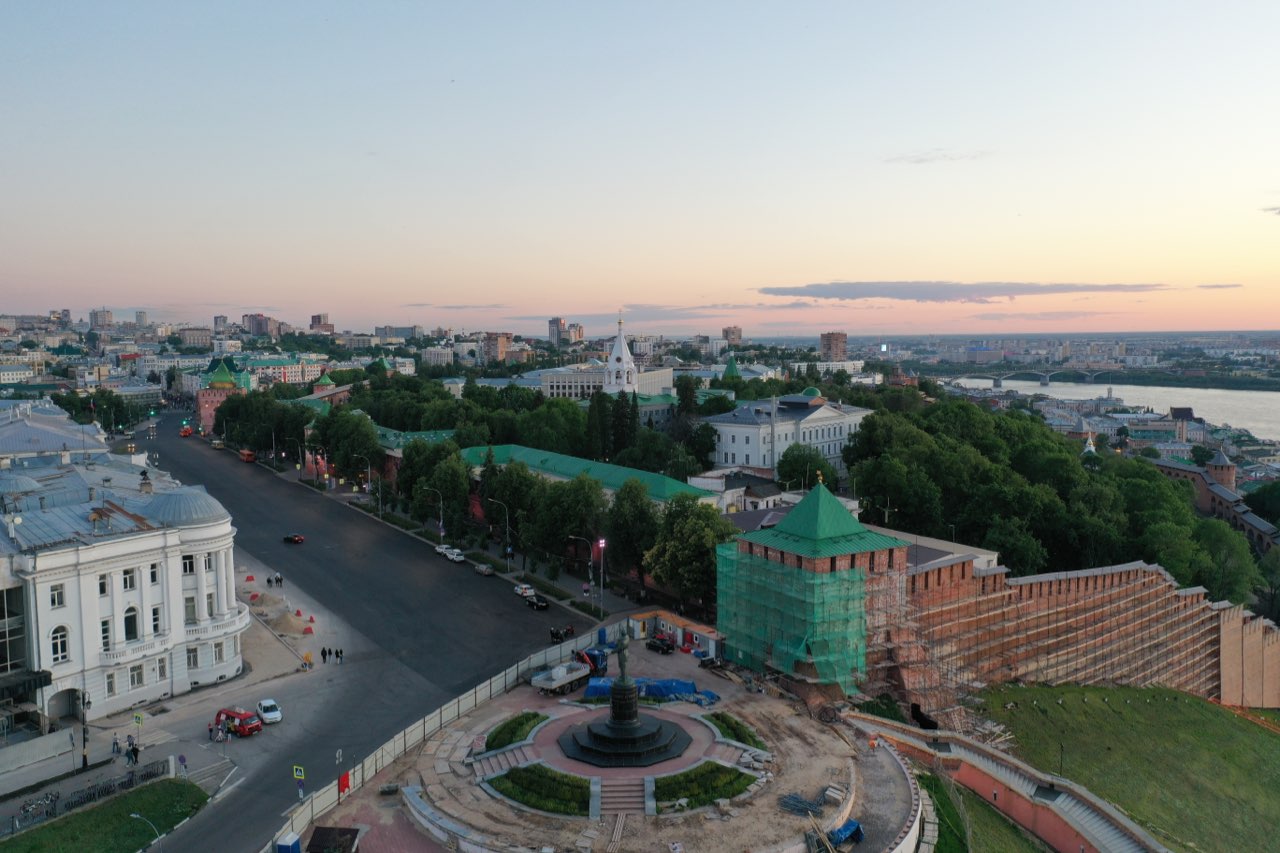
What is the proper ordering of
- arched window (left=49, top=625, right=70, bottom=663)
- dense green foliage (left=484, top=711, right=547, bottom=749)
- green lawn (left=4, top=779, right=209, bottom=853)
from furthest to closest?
arched window (left=49, top=625, right=70, bottom=663), dense green foliage (left=484, top=711, right=547, bottom=749), green lawn (left=4, top=779, right=209, bottom=853)

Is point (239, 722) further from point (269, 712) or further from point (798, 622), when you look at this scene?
point (798, 622)

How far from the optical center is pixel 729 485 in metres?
64.6

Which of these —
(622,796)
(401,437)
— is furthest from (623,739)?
(401,437)

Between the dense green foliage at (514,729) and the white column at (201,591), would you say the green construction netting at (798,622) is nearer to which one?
the dense green foliage at (514,729)

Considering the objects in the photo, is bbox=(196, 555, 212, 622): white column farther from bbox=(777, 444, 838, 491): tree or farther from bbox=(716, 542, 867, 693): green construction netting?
bbox=(777, 444, 838, 491): tree

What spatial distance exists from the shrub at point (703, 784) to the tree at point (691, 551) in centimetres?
1565

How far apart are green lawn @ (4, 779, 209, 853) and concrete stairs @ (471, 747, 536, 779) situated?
26.3 feet

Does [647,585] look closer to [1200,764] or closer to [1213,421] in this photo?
[1200,764]

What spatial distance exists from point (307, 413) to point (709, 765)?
2975 inches

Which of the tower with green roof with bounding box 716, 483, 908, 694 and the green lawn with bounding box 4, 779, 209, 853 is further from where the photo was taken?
the tower with green roof with bounding box 716, 483, 908, 694

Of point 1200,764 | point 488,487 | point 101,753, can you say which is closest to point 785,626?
point 1200,764

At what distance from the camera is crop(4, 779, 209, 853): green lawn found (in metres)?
22.6

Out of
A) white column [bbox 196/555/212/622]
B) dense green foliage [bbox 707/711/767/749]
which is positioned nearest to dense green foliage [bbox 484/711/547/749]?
dense green foliage [bbox 707/711/767/749]

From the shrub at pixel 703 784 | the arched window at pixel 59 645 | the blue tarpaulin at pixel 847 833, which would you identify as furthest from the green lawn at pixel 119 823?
the blue tarpaulin at pixel 847 833
